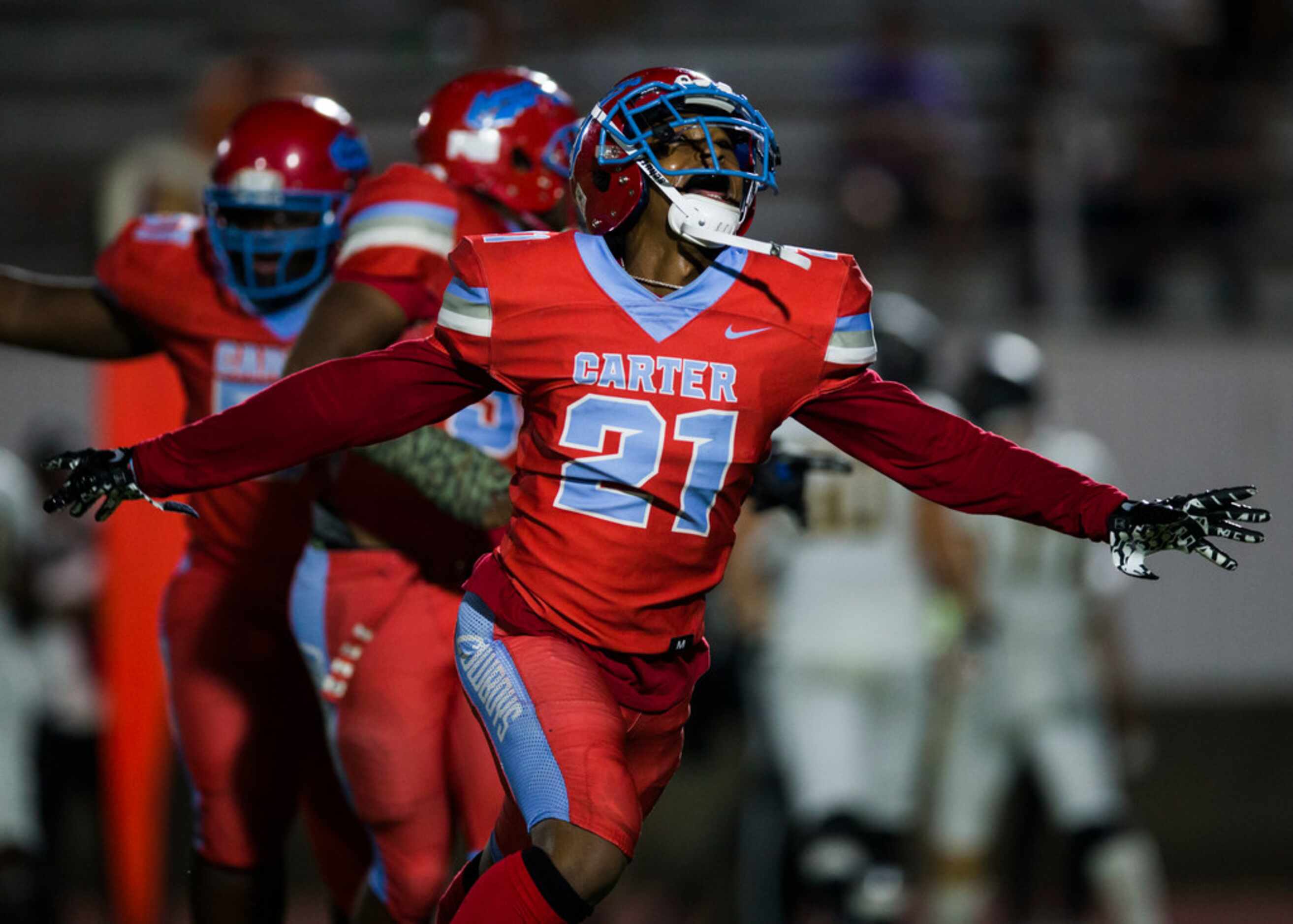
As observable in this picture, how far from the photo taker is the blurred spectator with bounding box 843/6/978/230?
8312mm

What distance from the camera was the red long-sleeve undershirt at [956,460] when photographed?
3062 millimetres

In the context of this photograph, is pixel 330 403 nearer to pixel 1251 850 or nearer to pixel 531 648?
pixel 531 648

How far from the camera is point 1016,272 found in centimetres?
841

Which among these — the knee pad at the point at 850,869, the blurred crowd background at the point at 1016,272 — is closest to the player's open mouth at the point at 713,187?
the knee pad at the point at 850,869

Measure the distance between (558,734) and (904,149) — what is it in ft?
19.5

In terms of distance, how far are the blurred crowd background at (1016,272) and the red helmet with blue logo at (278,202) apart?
3.11m

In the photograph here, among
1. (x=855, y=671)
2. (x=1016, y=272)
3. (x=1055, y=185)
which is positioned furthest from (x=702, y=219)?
(x=1016, y=272)

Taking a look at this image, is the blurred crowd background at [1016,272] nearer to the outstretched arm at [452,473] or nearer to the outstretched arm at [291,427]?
the outstretched arm at [452,473]

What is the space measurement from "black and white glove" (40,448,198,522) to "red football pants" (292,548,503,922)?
26.7 inches

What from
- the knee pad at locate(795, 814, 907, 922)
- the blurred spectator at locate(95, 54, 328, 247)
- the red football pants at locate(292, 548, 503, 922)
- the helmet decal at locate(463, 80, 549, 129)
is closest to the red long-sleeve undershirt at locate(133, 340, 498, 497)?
the red football pants at locate(292, 548, 503, 922)

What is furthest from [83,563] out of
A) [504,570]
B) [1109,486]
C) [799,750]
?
[1109,486]

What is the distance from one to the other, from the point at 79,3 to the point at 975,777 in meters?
6.24

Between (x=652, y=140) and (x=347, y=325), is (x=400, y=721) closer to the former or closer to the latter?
(x=347, y=325)

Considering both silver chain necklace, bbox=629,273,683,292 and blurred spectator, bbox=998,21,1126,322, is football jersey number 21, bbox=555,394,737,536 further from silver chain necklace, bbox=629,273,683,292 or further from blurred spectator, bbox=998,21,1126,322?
blurred spectator, bbox=998,21,1126,322
